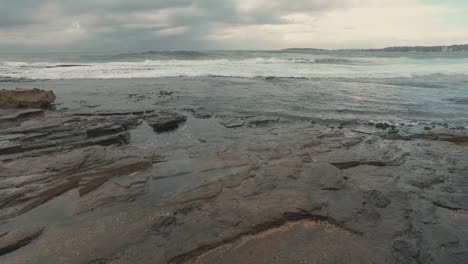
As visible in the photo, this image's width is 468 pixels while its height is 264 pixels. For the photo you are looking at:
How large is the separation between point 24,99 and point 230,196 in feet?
36.4

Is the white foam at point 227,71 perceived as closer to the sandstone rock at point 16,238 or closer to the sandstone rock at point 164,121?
the sandstone rock at point 164,121

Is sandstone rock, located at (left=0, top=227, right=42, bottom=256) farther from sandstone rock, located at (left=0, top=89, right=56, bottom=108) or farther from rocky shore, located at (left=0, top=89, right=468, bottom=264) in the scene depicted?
sandstone rock, located at (left=0, top=89, right=56, bottom=108)

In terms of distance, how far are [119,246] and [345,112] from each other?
10.7 m

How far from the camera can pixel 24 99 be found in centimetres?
1368

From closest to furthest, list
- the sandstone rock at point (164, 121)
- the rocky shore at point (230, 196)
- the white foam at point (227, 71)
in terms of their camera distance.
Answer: the rocky shore at point (230, 196), the sandstone rock at point (164, 121), the white foam at point (227, 71)

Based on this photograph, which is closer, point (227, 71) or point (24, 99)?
point (24, 99)

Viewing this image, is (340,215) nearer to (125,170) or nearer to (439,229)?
(439,229)

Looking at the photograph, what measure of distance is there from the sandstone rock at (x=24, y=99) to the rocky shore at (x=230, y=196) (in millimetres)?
4352

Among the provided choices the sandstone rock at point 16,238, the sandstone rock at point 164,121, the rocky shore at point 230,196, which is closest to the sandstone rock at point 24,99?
the rocky shore at point 230,196

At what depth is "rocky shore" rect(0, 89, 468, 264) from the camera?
426 centimetres

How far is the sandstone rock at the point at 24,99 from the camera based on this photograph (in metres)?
13.4

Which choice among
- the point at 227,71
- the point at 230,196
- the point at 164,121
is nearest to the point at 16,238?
the point at 230,196

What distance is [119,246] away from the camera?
4.27 metres

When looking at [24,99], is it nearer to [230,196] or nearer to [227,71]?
[230,196]
